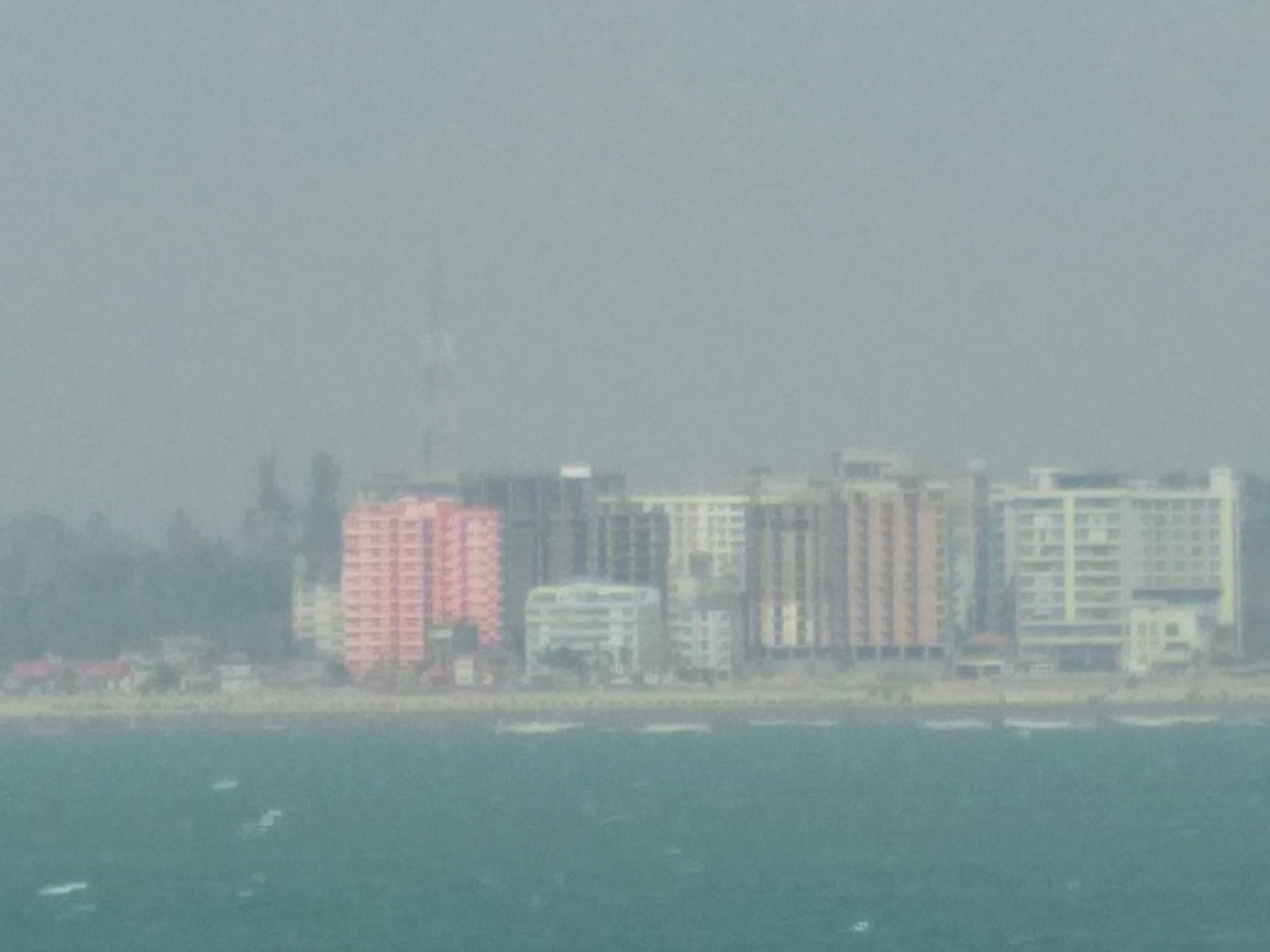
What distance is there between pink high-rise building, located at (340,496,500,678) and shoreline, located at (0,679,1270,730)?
4391mm

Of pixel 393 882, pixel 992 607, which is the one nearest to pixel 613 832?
pixel 393 882

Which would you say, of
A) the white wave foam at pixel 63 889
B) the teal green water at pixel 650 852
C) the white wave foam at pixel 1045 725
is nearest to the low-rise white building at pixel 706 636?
the white wave foam at pixel 1045 725

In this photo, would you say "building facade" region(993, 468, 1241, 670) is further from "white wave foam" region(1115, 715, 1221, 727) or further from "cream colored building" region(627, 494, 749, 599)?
"cream colored building" region(627, 494, 749, 599)

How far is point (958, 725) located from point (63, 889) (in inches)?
1933

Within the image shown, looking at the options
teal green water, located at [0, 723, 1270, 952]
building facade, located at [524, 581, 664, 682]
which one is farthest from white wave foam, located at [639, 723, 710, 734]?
teal green water, located at [0, 723, 1270, 952]

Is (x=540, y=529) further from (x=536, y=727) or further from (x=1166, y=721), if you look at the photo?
(x=1166, y=721)

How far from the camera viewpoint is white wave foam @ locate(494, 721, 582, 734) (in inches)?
3270

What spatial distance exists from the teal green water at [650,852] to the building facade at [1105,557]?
22.9 m

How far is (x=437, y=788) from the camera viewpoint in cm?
5438

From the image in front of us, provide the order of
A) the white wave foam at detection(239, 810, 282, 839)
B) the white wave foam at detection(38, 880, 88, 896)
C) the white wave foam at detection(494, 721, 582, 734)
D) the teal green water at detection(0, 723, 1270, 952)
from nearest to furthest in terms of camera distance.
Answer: the teal green water at detection(0, 723, 1270, 952) < the white wave foam at detection(38, 880, 88, 896) < the white wave foam at detection(239, 810, 282, 839) < the white wave foam at detection(494, 721, 582, 734)

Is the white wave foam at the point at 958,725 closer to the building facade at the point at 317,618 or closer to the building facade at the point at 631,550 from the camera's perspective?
the building facade at the point at 631,550

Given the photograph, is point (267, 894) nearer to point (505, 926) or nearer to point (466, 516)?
point (505, 926)

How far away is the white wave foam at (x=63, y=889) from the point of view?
3491cm

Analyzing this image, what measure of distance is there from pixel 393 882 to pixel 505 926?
16.4 feet
